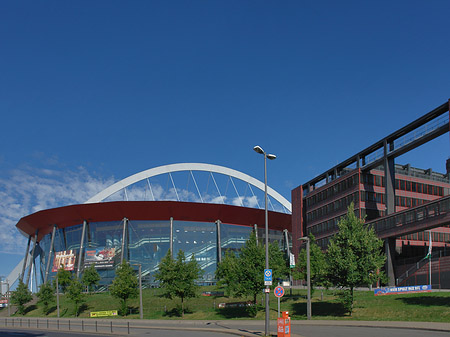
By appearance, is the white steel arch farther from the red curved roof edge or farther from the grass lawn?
the grass lawn

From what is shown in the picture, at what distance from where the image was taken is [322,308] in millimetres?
41438

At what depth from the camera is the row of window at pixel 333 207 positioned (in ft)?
242

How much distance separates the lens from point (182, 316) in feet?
156

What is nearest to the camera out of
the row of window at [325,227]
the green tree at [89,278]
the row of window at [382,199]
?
the row of window at [382,199]

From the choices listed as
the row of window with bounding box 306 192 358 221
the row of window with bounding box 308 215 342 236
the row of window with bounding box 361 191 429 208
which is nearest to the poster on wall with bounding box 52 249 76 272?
the row of window with bounding box 308 215 342 236

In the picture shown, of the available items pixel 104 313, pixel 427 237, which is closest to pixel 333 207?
pixel 427 237

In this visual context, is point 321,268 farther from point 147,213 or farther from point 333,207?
point 147,213

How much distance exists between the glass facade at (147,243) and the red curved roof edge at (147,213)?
155 centimetres

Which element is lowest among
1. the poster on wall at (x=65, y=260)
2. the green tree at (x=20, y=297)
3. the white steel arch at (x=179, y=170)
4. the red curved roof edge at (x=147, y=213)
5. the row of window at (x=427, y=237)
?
the green tree at (x=20, y=297)

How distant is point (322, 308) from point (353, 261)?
7.39 metres

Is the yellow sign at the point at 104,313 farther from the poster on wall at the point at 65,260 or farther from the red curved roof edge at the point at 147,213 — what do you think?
the poster on wall at the point at 65,260

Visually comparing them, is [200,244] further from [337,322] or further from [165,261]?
[337,322]

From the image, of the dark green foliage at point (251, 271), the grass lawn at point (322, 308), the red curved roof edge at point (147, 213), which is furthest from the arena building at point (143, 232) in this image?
the dark green foliage at point (251, 271)

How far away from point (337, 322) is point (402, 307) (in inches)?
270
